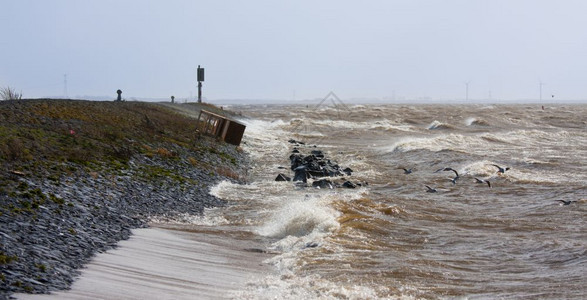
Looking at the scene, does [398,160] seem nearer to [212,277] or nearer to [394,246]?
[394,246]

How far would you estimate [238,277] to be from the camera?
11.1 m

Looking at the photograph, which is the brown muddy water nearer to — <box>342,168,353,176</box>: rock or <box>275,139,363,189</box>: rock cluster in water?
<box>275,139,363,189</box>: rock cluster in water

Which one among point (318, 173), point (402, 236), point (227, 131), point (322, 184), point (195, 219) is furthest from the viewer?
point (227, 131)

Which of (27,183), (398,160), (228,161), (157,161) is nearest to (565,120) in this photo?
(398,160)

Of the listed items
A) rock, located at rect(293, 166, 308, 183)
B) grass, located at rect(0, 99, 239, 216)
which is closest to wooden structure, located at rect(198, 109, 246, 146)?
grass, located at rect(0, 99, 239, 216)

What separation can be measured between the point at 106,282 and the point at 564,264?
25.9 feet

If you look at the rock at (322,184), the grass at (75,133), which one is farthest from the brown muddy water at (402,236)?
the grass at (75,133)

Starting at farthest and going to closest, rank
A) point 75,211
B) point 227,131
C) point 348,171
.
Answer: point 227,131 < point 348,171 < point 75,211

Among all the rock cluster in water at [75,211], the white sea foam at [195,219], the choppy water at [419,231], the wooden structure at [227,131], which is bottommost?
the choppy water at [419,231]

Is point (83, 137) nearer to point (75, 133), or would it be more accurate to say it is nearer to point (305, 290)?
point (75, 133)

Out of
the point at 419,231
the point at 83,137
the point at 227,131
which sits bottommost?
the point at 419,231

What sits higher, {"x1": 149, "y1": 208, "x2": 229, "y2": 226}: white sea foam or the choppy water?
{"x1": 149, "y1": 208, "x2": 229, "y2": 226}: white sea foam

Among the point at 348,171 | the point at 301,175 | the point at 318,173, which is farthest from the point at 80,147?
the point at 348,171

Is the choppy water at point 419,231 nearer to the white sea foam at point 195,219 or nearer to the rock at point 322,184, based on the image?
the white sea foam at point 195,219
